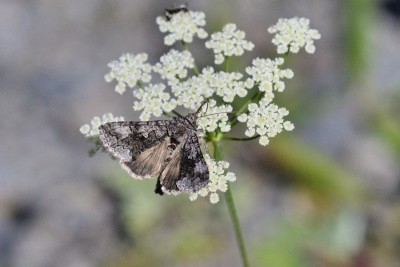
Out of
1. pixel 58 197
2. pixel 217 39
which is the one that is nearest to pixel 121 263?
pixel 58 197

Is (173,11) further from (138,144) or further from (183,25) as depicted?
(138,144)

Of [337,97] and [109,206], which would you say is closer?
[109,206]

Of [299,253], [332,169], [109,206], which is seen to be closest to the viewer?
[299,253]

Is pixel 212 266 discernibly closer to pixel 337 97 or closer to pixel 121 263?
pixel 121 263

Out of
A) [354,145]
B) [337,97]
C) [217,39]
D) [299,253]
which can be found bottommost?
[299,253]

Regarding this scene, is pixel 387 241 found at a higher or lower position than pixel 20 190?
lower

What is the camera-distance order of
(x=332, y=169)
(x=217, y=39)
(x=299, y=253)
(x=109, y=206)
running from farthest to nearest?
(x=109, y=206) → (x=332, y=169) → (x=299, y=253) → (x=217, y=39)

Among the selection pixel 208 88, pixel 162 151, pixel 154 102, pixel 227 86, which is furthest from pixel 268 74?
pixel 162 151

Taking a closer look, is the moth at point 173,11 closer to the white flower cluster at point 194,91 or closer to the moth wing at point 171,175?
the white flower cluster at point 194,91
